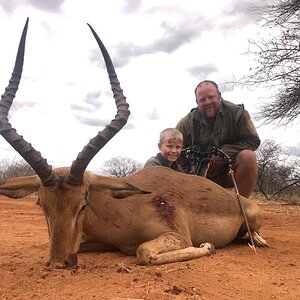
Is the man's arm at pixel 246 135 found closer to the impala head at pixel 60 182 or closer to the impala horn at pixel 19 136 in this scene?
the impala head at pixel 60 182

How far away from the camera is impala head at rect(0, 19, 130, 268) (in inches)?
166

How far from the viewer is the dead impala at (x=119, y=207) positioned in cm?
434

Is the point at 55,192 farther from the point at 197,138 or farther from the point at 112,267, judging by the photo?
the point at 197,138

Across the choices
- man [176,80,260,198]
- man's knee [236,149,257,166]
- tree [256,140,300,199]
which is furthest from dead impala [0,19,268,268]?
tree [256,140,300,199]

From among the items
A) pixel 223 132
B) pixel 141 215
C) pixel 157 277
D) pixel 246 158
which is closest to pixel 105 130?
pixel 141 215

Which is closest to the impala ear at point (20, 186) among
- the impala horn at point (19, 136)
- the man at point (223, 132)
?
the impala horn at point (19, 136)

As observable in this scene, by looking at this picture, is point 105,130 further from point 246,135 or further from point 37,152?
point 246,135

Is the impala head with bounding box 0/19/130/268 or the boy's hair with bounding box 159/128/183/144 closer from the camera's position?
the impala head with bounding box 0/19/130/268

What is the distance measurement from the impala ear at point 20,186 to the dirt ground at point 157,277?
0.75 m

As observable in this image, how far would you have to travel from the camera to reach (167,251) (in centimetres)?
470

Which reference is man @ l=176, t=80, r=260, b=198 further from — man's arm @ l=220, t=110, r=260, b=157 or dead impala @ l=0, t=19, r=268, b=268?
dead impala @ l=0, t=19, r=268, b=268

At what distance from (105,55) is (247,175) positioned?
3.59 meters

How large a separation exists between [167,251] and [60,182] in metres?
1.31

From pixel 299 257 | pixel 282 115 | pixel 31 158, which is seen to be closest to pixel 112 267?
pixel 31 158
